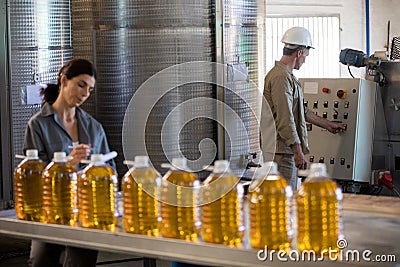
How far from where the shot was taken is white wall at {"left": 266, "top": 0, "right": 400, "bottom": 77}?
28.8 feet

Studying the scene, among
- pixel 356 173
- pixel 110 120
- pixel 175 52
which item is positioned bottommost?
pixel 356 173

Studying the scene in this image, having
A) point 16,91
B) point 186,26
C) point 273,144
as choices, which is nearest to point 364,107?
point 273,144

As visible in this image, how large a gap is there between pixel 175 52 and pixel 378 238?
9.76 feet

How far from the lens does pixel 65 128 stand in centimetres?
306

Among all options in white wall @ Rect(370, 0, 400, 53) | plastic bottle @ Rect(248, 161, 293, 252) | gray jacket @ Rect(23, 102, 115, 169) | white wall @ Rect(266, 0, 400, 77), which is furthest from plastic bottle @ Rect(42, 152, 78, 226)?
white wall @ Rect(370, 0, 400, 53)

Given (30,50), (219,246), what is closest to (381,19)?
(30,50)

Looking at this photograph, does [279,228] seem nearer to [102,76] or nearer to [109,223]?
[109,223]

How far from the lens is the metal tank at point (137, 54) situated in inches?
194

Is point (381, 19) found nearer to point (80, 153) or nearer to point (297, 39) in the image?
point (297, 39)

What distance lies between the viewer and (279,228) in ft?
6.88

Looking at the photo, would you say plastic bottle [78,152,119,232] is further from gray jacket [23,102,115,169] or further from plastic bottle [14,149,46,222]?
gray jacket [23,102,115,169]

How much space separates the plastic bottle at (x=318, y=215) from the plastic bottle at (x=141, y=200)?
46cm

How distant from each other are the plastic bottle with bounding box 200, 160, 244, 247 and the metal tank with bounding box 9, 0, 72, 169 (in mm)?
2845

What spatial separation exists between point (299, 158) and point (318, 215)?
7.50ft
